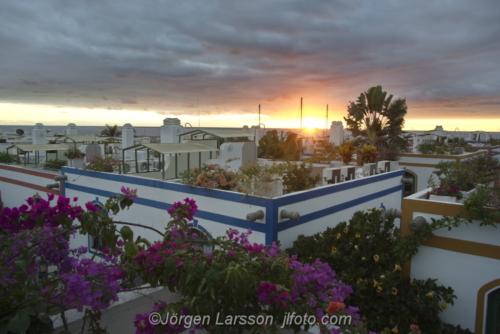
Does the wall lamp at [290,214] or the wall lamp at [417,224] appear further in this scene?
the wall lamp at [290,214]

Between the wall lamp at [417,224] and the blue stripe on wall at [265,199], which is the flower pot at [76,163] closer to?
the blue stripe on wall at [265,199]

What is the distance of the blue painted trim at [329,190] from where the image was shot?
25.7ft

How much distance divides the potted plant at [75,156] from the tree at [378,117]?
17467 mm

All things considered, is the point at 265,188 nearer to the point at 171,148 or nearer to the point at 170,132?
the point at 171,148

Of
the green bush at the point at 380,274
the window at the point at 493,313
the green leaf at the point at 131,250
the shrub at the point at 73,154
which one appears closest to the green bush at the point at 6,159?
the shrub at the point at 73,154

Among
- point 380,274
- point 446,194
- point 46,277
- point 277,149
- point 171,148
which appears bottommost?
point 380,274

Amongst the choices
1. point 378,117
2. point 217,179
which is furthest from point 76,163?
point 378,117

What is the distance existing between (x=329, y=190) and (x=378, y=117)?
16.9 meters

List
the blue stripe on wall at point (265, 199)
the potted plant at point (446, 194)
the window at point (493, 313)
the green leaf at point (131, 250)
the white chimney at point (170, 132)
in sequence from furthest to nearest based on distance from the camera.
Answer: the white chimney at point (170, 132) < the blue stripe on wall at point (265, 199) < the potted plant at point (446, 194) < the window at point (493, 313) < the green leaf at point (131, 250)

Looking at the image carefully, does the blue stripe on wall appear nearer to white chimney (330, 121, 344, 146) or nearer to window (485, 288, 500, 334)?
window (485, 288, 500, 334)

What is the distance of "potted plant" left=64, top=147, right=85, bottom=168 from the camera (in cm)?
1452

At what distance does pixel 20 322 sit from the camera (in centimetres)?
221

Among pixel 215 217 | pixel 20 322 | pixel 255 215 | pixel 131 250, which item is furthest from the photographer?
pixel 215 217

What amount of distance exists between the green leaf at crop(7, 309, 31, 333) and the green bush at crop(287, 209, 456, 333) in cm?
495
